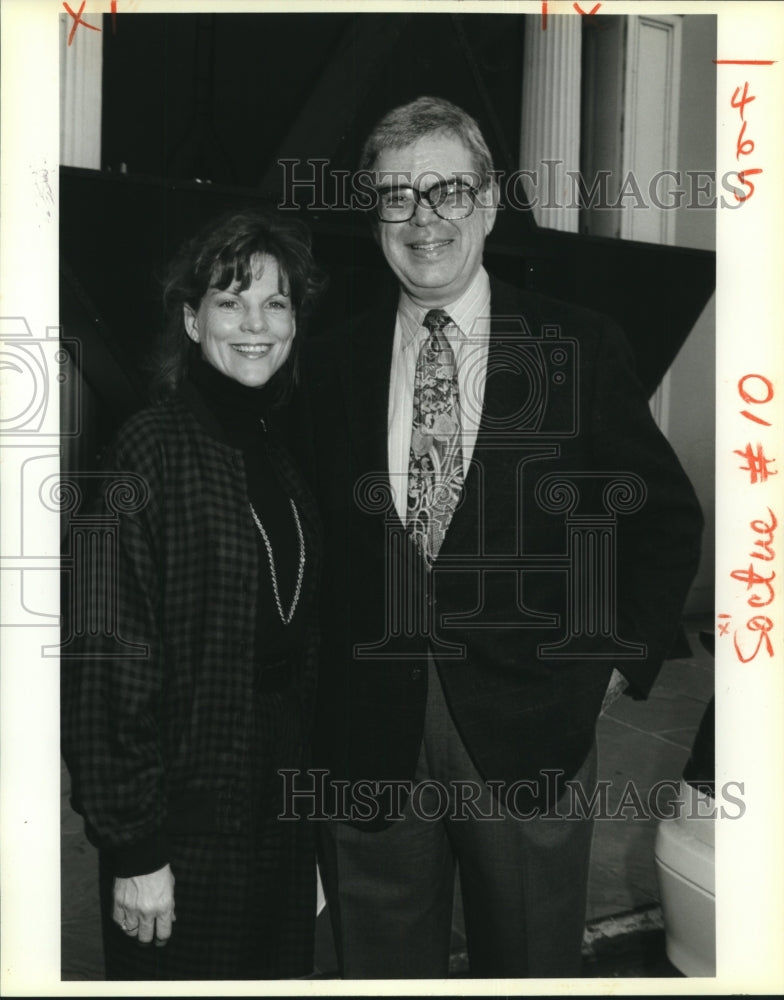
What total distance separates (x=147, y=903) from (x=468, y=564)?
2.85 ft

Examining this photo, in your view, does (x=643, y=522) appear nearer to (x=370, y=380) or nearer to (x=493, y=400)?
(x=493, y=400)

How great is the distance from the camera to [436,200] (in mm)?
1744

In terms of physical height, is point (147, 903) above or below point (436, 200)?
below

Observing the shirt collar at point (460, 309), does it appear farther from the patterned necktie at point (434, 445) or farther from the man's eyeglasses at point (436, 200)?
the man's eyeglasses at point (436, 200)

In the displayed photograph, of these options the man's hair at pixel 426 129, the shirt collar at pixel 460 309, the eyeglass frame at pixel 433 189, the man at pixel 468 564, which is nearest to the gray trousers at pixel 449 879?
the man at pixel 468 564

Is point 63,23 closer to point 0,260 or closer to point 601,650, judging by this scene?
point 0,260

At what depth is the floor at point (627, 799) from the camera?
1897 mm

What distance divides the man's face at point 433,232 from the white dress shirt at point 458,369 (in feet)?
0.10

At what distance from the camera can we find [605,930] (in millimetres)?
2174

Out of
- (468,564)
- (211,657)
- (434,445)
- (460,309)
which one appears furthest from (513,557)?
(211,657)

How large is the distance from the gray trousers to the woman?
0.10m

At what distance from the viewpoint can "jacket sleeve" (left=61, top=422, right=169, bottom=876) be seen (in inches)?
58.6

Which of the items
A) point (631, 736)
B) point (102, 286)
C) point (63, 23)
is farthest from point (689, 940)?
point (63, 23)

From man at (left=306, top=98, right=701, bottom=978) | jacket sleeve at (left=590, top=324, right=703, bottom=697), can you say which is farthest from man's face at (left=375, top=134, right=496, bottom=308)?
jacket sleeve at (left=590, top=324, right=703, bottom=697)
